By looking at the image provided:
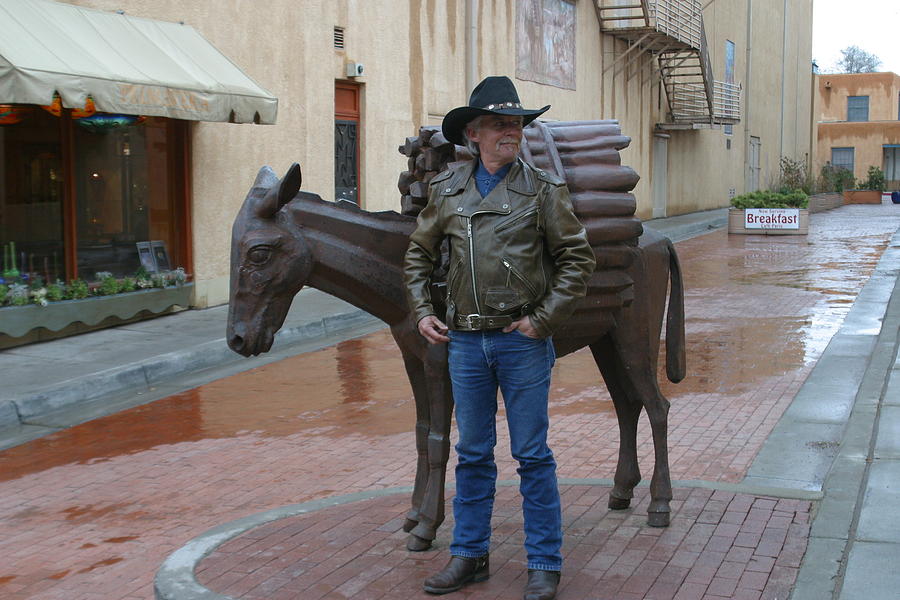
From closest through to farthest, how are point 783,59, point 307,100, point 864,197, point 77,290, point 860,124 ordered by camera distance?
point 77,290, point 307,100, point 783,59, point 864,197, point 860,124

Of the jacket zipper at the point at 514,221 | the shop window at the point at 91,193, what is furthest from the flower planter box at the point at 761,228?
the jacket zipper at the point at 514,221

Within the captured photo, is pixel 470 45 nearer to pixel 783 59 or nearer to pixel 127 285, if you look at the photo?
pixel 127 285

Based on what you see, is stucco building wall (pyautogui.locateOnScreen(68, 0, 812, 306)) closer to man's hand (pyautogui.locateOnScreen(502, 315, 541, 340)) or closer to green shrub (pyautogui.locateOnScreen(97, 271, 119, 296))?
green shrub (pyautogui.locateOnScreen(97, 271, 119, 296))

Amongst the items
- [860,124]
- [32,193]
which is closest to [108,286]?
[32,193]

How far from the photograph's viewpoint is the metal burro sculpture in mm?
4641

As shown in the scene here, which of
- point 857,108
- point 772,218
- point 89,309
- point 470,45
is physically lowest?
point 89,309

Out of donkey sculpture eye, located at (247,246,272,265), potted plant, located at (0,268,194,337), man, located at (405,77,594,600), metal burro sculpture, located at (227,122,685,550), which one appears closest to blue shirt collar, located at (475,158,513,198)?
man, located at (405,77,594,600)

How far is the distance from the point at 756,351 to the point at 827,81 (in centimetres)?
6781

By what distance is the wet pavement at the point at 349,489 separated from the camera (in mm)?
4711

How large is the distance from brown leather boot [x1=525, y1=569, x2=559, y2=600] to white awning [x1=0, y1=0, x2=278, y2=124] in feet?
25.1

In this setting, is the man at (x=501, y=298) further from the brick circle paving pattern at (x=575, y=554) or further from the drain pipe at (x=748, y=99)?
the drain pipe at (x=748, y=99)

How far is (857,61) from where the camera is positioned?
318 feet

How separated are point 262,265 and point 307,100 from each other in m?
11.7

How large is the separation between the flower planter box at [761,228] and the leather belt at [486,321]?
1019 inches
